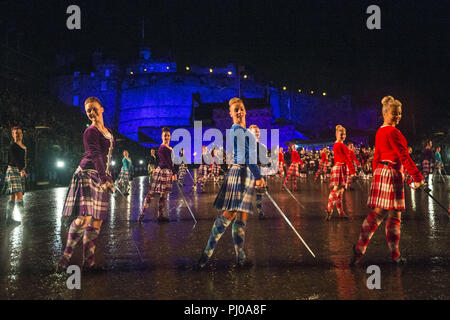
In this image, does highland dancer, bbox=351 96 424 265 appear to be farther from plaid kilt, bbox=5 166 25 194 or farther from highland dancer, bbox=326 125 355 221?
plaid kilt, bbox=5 166 25 194

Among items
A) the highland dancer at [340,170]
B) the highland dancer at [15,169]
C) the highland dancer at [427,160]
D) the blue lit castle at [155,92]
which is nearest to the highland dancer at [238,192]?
the highland dancer at [340,170]

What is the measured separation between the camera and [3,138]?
18.5 metres

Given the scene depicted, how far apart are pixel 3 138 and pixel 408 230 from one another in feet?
59.8

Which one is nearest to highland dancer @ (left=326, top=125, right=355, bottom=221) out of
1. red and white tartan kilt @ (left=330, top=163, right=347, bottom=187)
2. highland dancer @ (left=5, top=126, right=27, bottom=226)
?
red and white tartan kilt @ (left=330, top=163, right=347, bottom=187)

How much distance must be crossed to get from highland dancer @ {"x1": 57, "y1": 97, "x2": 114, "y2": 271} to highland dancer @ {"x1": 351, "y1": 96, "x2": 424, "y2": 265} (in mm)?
3097

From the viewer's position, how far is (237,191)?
178 inches

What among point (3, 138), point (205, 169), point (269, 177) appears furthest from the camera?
point (269, 177)

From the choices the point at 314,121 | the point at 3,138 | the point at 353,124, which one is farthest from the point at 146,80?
the point at 3,138

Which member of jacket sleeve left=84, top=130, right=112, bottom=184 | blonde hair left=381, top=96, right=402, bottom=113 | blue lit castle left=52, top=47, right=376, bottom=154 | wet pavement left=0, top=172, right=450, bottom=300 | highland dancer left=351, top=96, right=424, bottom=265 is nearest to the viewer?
wet pavement left=0, top=172, right=450, bottom=300

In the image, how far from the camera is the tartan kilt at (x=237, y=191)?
14.7ft

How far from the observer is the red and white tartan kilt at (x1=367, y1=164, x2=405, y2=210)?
4551mm

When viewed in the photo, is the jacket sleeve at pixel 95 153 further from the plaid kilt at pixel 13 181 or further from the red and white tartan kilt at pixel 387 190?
the plaid kilt at pixel 13 181

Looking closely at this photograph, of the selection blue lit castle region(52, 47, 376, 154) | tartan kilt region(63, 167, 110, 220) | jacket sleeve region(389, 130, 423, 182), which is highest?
blue lit castle region(52, 47, 376, 154)
